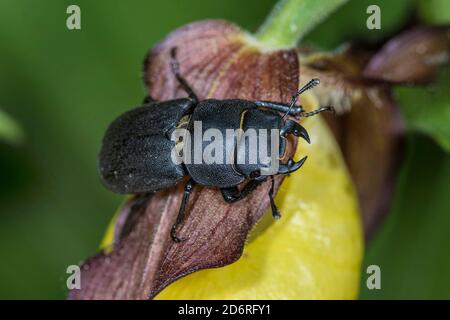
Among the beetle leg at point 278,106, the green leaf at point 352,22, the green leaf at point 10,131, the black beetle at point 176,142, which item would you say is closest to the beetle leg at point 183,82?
the black beetle at point 176,142

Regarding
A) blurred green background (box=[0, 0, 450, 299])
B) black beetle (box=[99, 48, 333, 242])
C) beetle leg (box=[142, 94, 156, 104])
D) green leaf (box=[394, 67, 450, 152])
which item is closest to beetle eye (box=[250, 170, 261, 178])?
black beetle (box=[99, 48, 333, 242])

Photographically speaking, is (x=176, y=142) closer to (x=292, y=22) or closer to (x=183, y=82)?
(x=183, y=82)

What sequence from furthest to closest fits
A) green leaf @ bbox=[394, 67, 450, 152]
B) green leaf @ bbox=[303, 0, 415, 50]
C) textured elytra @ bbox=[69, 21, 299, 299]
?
green leaf @ bbox=[303, 0, 415, 50]
green leaf @ bbox=[394, 67, 450, 152]
textured elytra @ bbox=[69, 21, 299, 299]

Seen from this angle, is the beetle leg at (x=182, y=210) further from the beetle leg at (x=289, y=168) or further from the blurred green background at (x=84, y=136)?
the blurred green background at (x=84, y=136)

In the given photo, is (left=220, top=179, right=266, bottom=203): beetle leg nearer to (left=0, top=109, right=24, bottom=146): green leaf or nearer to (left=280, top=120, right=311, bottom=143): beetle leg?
(left=280, top=120, right=311, bottom=143): beetle leg

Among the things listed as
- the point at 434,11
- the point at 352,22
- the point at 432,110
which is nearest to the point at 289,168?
the point at 432,110
